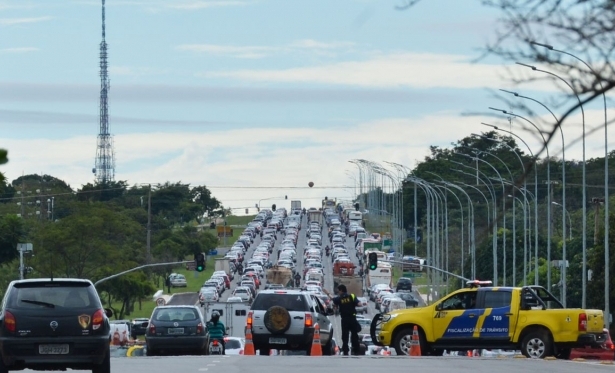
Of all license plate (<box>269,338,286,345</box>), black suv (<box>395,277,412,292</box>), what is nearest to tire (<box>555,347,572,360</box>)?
license plate (<box>269,338,286,345</box>)

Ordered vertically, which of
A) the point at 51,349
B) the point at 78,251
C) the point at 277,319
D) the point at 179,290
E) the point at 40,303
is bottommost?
the point at 51,349

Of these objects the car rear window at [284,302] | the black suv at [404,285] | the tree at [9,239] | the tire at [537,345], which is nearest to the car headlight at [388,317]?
the car rear window at [284,302]

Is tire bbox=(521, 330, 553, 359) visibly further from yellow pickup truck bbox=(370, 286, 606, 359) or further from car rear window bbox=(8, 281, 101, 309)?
car rear window bbox=(8, 281, 101, 309)

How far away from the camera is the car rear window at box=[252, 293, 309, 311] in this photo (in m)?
30.5

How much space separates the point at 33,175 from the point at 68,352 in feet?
572

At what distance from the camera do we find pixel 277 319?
97.3ft

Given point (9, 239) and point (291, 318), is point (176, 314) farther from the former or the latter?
point (9, 239)

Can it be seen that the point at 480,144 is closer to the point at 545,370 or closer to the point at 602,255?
the point at 602,255

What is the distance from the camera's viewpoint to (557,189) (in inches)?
5551

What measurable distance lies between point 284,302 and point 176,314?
2.45m

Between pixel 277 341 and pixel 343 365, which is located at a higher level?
pixel 277 341

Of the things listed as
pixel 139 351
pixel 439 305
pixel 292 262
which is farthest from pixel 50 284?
pixel 292 262

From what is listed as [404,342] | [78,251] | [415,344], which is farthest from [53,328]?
[78,251]

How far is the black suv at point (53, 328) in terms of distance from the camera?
19297mm
